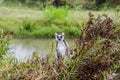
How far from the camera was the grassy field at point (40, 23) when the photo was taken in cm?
1600

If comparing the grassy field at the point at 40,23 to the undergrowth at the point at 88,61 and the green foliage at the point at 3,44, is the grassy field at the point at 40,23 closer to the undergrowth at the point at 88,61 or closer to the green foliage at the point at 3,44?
the green foliage at the point at 3,44

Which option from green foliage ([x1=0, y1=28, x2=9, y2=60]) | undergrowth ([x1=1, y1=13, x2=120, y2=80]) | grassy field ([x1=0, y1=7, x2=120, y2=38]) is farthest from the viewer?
grassy field ([x1=0, y1=7, x2=120, y2=38])

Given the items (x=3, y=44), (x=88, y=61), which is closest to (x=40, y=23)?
(x=3, y=44)

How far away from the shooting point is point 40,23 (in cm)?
1720

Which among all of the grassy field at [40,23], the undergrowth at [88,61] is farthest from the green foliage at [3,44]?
the grassy field at [40,23]

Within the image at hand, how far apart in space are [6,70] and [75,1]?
2330cm

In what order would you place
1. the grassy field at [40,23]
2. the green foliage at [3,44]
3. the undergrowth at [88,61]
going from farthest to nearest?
the grassy field at [40,23]
the green foliage at [3,44]
the undergrowth at [88,61]

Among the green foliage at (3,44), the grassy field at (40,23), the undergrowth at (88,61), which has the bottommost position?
the grassy field at (40,23)

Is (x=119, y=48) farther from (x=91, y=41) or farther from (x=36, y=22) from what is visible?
(x=36, y=22)

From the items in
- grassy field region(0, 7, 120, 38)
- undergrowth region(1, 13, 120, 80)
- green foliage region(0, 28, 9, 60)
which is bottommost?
grassy field region(0, 7, 120, 38)

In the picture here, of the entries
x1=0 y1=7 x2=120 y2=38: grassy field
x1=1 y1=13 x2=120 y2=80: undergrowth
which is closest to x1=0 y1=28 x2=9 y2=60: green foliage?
x1=1 y1=13 x2=120 y2=80: undergrowth

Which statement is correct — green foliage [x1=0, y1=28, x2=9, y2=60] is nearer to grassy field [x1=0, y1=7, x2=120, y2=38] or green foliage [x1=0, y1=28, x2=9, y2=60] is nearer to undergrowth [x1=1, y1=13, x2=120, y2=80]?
undergrowth [x1=1, y1=13, x2=120, y2=80]

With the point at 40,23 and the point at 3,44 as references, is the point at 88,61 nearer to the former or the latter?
the point at 3,44

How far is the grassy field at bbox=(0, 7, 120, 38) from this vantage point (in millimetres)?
16000
